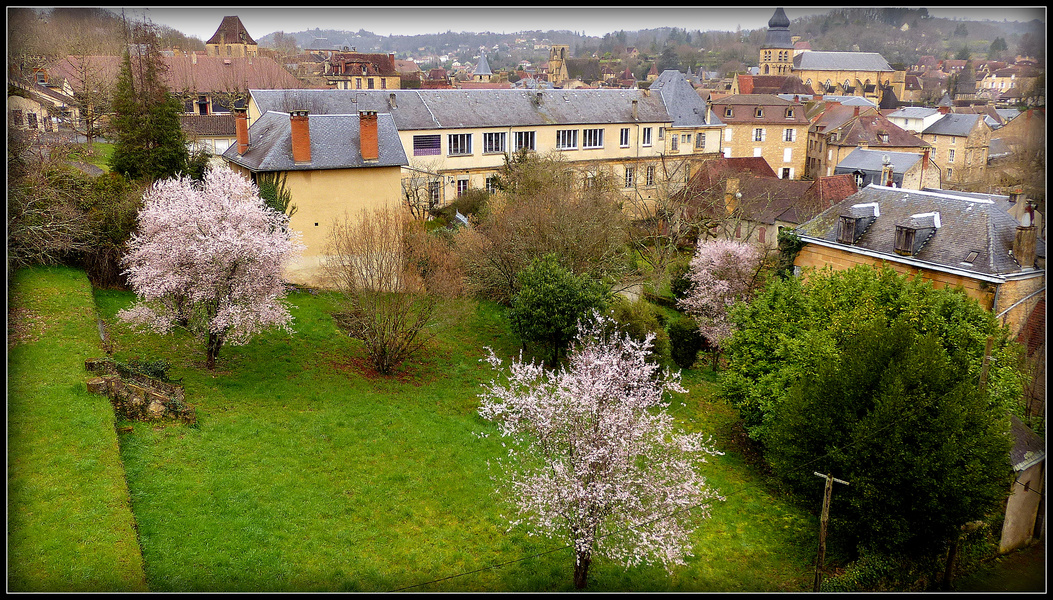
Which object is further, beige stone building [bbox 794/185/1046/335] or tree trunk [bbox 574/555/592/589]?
beige stone building [bbox 794/185/1046/335]

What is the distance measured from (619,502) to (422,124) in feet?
110

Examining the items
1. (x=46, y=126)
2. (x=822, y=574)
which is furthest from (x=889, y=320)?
(x=46, y=126)

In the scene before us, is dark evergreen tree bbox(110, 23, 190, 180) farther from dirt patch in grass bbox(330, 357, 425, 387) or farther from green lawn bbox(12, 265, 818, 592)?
dirt patch in grass bbox(330, 357, 425, 387)

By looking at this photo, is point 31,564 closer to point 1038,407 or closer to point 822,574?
point 822,574

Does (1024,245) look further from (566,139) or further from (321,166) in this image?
(566,139)

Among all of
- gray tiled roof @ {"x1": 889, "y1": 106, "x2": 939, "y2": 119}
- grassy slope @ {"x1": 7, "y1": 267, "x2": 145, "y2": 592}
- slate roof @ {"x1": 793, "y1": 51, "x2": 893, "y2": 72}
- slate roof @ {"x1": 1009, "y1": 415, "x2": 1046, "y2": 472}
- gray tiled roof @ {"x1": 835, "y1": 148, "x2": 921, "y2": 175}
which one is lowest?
slate roof @ {"x1": 1009, "y1": 415, "x2": 1046, "y2": 472}

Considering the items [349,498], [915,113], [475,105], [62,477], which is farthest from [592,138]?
[915,113]

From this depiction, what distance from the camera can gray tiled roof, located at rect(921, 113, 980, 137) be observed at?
202ft

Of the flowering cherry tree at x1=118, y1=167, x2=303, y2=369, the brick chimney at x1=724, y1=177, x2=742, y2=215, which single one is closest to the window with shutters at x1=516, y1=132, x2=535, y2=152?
the brick chimney at x1=724, y1=177, x2=742, y2=215

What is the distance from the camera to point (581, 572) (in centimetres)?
1266

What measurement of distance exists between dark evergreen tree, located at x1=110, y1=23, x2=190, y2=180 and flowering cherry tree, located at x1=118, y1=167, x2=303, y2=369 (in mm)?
8260

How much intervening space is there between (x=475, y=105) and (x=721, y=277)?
22584mm

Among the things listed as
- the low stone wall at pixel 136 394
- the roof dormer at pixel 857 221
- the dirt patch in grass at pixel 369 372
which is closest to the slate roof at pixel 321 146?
the dirt patch in grass at pixel 369 372

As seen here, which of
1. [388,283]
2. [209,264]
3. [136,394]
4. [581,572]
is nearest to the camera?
[581,572]
